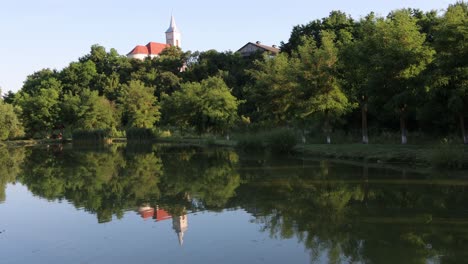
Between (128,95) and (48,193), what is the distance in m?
50.3

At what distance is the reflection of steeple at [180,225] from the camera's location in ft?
32.9

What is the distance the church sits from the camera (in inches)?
4815

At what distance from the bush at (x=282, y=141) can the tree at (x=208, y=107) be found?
16.4m

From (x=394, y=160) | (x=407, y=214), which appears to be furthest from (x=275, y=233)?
(x=394, y=160)

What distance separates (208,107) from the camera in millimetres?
47750

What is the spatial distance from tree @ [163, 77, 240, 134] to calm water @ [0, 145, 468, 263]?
26.3m

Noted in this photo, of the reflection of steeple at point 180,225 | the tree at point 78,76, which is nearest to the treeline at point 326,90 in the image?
the tree at point 78,76

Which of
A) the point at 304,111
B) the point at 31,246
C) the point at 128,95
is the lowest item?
the point at 31,246

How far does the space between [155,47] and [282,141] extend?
10706 cm

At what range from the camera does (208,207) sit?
13250mm

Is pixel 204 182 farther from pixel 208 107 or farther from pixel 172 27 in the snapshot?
pixel 172 27

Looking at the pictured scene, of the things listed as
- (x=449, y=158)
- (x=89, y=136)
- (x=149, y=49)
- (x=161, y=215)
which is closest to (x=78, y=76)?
(x=89, y=136)

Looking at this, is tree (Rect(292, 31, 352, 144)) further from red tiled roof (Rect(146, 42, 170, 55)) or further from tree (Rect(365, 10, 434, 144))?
red tiled roof (Rect(146, 42, 170, 55))

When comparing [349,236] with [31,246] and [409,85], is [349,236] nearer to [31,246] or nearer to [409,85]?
[31,246]
